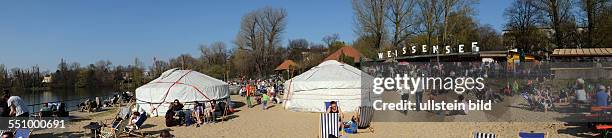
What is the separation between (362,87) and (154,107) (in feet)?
24.9

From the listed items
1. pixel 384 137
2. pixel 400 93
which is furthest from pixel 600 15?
pixel 384 137

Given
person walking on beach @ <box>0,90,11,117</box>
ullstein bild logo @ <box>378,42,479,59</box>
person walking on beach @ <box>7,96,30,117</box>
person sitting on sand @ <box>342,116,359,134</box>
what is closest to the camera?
person walking on beach @ <box>7,96,30,117</box>

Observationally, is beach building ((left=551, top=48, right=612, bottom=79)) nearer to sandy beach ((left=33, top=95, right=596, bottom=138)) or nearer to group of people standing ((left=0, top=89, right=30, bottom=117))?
sandy beach ((left=33, top=95, right=596, bottom=138))

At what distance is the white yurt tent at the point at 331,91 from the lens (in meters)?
16.2

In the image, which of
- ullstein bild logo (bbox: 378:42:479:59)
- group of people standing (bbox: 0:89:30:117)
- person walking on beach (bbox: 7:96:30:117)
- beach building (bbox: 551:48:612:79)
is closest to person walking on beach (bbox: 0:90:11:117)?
group of people standing (bbox: 0:89:30:117)

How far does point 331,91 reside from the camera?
16.5 meters

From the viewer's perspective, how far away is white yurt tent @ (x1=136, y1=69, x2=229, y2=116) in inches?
657

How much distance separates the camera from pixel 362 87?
53.9 ft

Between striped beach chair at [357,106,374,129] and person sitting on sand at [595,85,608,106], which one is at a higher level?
person sitting on sand at [595,85,608,106]

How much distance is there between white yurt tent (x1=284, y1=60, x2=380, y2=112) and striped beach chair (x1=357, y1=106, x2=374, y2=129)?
3.98 m

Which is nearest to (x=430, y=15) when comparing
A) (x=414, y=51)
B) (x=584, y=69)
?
(x=414, y=51)

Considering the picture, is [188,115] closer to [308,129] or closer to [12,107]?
[308,129]

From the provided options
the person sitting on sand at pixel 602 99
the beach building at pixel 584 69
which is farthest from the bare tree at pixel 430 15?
the person sitting on sand at pixel 602 99

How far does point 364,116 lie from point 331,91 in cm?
525
